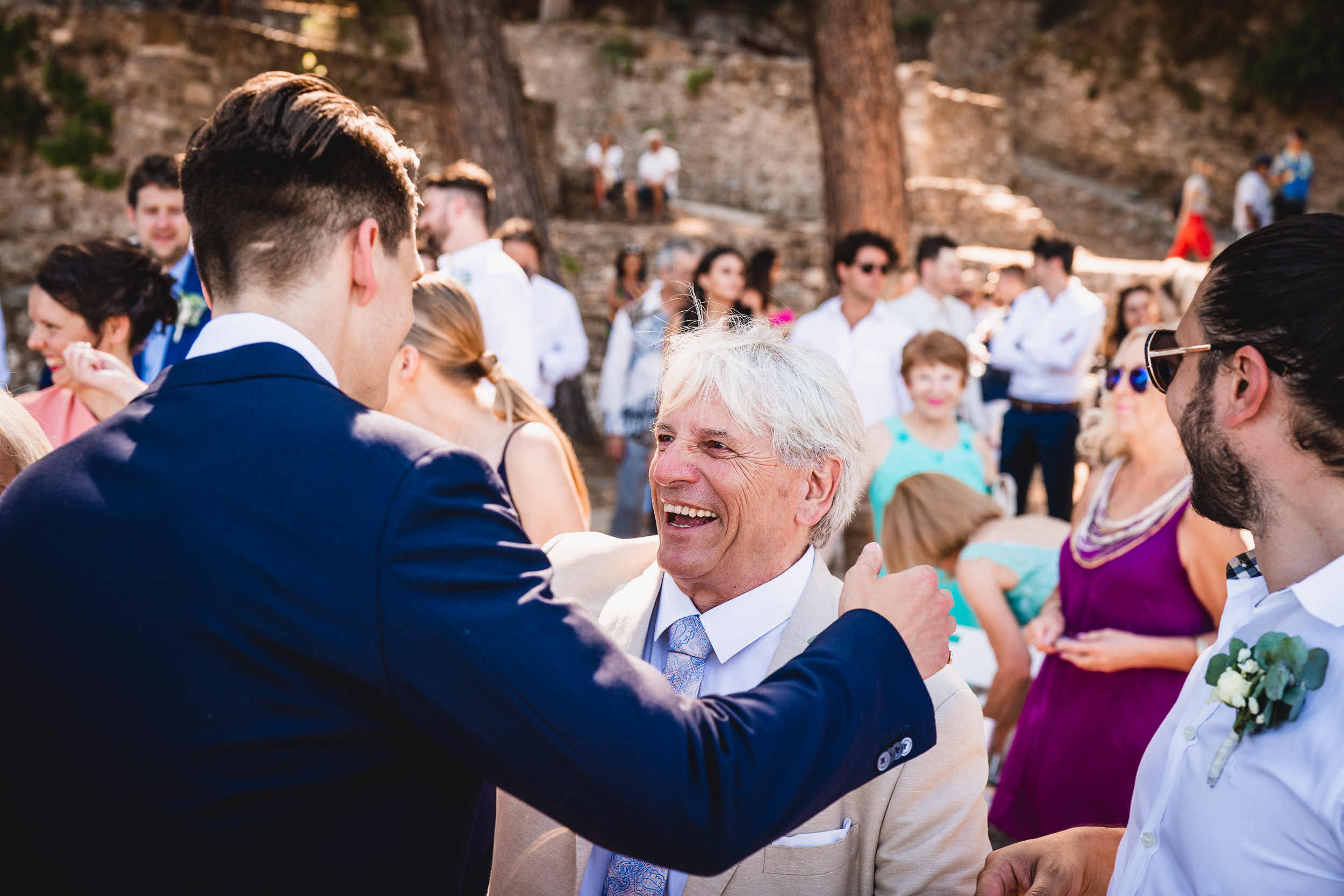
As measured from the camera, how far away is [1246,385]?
1491 mm

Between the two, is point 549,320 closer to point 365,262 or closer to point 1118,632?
point 1118,632

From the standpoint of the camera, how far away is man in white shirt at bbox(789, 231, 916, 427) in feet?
19.7

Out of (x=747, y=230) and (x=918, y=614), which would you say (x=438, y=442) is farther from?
(x=747, y=230)

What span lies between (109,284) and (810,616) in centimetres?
284

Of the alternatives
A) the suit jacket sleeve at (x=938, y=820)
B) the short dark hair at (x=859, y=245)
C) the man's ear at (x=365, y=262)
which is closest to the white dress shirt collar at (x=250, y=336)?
the man's ear at (x=365, y=262)

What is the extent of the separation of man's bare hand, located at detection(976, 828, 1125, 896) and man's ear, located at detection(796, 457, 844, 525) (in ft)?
2.49

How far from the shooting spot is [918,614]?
1.39m

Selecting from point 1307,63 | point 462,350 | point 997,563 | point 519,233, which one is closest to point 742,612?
point 462,350

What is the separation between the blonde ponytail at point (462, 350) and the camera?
317 centimetres

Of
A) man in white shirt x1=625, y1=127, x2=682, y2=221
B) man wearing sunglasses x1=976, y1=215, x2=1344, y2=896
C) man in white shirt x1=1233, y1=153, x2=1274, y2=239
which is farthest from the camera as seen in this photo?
man in white shirt x1=625, y1=127, x2=682, y2=221

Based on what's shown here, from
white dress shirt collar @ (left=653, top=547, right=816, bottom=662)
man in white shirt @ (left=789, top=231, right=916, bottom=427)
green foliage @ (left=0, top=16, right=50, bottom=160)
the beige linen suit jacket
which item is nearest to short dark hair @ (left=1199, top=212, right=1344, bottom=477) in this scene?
the beige linen suit jacket

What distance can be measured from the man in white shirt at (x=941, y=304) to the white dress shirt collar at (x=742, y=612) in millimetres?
4785

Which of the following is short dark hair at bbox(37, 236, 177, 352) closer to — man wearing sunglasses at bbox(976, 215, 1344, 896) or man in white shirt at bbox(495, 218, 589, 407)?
man in white shirt at bbox(495, 218, 589, 407)

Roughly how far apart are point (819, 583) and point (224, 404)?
1.34 metres
